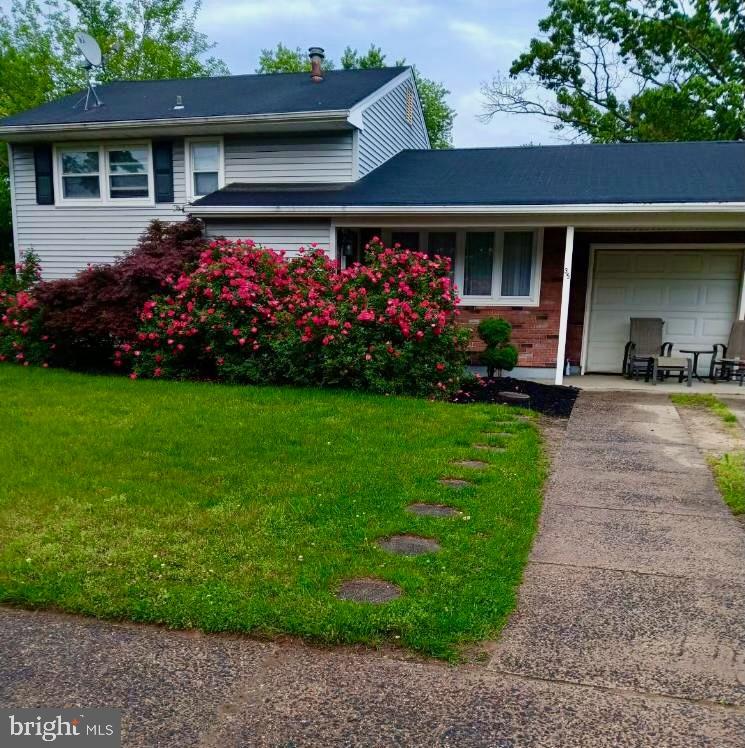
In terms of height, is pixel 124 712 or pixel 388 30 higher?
pixel 388 30

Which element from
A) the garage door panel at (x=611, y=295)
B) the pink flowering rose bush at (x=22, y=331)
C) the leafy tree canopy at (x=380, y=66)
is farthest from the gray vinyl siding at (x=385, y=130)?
the leafy tree canopy at (x=380, y=66)

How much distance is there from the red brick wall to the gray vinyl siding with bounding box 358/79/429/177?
150 inches

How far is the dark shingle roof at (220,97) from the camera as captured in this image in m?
12.0

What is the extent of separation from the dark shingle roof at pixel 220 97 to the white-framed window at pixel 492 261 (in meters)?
2.91

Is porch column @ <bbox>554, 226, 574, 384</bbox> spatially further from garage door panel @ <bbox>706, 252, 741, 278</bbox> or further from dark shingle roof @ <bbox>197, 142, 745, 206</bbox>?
garage door panel @ <bbox>706, 252, 741, 278</bbox>

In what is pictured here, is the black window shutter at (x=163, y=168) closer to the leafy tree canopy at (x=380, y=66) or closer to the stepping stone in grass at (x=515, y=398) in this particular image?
the stepping stone in grass at (x=515, y=398)

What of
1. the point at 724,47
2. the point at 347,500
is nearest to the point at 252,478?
the point at 347,500

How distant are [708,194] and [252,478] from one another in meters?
8.00

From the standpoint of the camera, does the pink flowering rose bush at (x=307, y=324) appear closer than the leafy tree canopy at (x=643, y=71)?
Yes

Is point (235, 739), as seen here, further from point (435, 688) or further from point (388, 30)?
point (388, 30)

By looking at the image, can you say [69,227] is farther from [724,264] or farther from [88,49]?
[724,264]

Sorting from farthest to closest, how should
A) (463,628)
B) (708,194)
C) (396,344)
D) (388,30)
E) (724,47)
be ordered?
(388,30), (724,47), (708,194), (396,344), (463,628)

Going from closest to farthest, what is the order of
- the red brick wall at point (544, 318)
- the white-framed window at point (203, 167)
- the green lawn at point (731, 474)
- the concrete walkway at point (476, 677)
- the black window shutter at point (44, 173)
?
1. the concrete walkway at point (476, 677)
2. the green lawn at point (731, 474)
3. the red brick wall at point (544, 318)
4. the white-framed window at point (203, 167)
5. the black window shutter at point (44, 173)

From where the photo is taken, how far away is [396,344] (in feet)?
27.7
